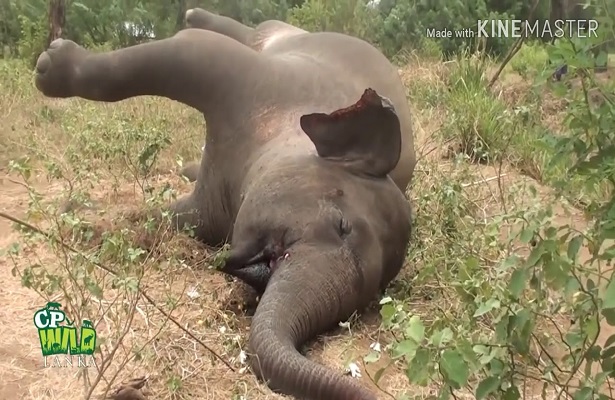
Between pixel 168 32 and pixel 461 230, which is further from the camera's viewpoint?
pixel 168 32

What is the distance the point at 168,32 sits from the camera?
9906mm

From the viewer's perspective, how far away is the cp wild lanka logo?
248 cm

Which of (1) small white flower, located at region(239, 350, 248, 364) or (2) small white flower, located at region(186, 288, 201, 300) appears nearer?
(1) small white flower, located at region(239, 350, 248, 364)

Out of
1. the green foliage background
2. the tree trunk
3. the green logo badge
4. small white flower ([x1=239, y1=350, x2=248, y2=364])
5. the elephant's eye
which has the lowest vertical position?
the green foliage background

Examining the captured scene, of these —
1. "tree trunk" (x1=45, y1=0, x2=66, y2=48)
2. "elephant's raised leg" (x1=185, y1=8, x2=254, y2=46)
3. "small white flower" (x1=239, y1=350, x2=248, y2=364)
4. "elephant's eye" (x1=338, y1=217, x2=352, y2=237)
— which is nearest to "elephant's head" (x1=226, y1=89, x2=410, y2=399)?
"elephant's eye" (x1=338, y1=217, x2=352, y2=237)

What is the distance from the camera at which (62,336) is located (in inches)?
100.0

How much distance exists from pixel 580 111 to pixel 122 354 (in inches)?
61.2

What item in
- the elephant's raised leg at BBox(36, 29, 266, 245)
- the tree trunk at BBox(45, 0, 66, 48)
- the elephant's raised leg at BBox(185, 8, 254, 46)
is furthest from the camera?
the tree trunk at BBox(45, 0, 66, 48)

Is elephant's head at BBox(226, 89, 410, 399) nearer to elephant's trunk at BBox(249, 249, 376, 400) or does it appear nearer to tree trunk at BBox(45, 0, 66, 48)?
elephant's trunk at BBox(249, 249, 376, 400)

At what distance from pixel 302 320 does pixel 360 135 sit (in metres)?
0.86

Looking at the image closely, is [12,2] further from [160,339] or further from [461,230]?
[160,339]

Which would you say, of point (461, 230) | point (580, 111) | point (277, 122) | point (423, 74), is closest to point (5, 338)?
point (277, 122)

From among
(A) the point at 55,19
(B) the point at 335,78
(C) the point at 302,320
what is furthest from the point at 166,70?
(A) the point at 55,19

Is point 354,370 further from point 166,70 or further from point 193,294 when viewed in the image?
point 166,70
